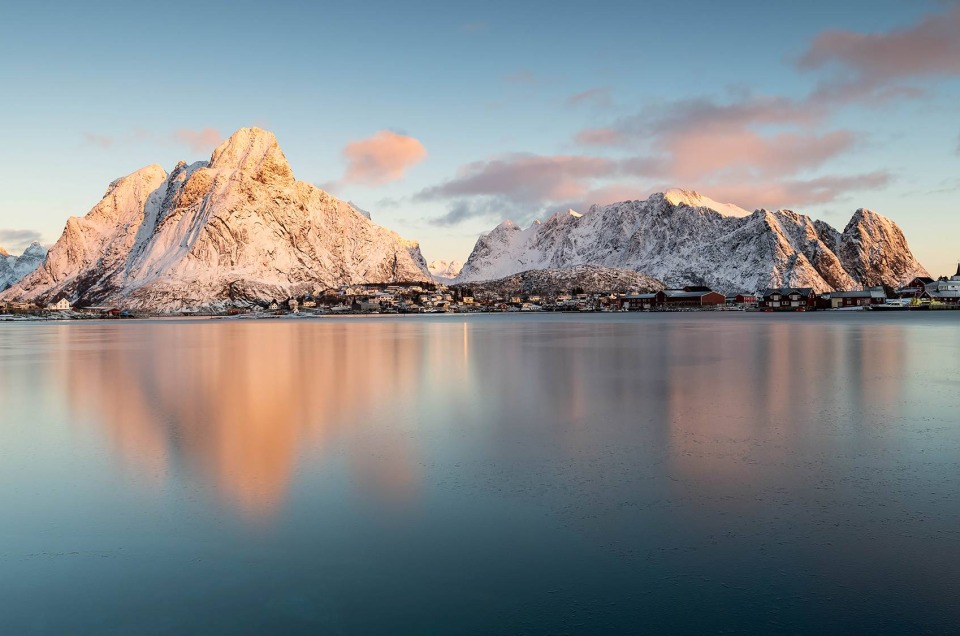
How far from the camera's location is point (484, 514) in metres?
9.59

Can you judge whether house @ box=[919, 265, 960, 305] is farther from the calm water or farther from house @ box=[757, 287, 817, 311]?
the calm water

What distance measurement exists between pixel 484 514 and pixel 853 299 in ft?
622

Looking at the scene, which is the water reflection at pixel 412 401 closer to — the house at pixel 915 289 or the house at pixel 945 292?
the house at pixel 945 292

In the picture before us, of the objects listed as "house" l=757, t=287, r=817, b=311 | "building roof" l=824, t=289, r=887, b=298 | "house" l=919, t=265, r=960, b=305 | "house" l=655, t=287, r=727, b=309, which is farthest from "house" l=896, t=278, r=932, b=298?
"house" l=655, t=287, r=727, b=309

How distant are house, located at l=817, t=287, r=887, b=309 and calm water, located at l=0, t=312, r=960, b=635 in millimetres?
165222

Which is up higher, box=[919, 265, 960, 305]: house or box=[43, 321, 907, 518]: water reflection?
box=[919, 265, 960, 305]: house

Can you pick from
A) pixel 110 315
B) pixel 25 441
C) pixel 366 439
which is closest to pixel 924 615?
pixel 366 439

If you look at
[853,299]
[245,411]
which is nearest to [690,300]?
[853,299]

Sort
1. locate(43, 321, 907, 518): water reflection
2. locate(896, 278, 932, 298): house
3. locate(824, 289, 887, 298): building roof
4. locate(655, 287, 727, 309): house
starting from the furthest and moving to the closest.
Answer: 1. locate(655, 287, 727, 309): house
2. locate(896, 278, 932, 298): house
3. locate(824, 289, 887, 298): building roof
4. locate(43, 321, 907, 518): water reflection

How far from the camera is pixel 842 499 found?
9953 millimetres

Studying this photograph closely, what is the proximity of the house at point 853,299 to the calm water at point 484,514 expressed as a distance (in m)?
165

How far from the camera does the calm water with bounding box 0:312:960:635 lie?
6.70 metres

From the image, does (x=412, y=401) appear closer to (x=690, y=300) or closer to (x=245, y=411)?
(x=245, y=411)

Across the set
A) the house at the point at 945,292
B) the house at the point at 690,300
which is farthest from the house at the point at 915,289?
the house at the point at 690,300
